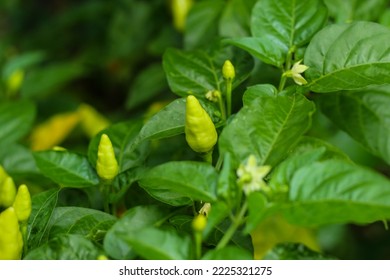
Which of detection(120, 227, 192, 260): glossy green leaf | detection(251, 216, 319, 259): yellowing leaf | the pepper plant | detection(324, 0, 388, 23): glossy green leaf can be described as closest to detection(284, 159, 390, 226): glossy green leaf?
the pepper plant

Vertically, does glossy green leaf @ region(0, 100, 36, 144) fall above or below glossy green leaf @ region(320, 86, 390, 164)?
above

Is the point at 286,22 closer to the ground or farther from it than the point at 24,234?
farther from it

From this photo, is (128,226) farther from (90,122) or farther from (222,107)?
(90,122)

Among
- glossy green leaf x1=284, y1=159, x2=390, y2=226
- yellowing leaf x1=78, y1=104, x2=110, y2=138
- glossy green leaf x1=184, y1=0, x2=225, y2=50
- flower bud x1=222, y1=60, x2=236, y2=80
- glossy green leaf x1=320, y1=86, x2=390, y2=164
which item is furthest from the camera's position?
yellowing leaf x1=78, y1=104, x2=110, y2=138

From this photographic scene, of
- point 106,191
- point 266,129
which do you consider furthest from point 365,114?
point 106,191

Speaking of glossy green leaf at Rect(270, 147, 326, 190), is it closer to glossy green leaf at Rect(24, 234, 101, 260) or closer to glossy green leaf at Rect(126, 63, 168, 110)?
glossy green leaf at Rect(24, 234, 101, 260)

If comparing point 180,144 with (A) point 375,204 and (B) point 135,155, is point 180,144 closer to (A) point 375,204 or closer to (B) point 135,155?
(B) point 135,155
